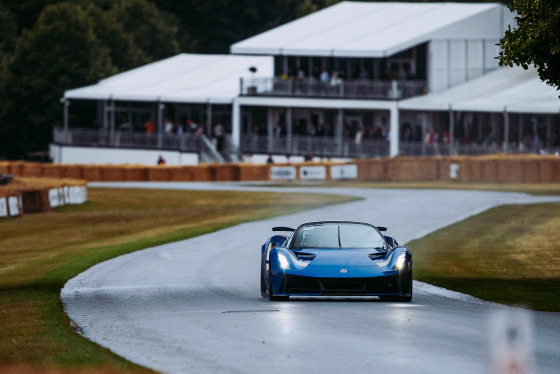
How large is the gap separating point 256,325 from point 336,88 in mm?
57833

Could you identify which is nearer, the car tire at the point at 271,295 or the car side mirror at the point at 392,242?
the car tire at the point at 271,295

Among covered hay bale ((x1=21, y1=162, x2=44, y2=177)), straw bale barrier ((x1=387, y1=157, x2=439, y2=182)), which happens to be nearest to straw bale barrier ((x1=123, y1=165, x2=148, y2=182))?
covered hay bale ((x1=21, y1=162, x2=44, y2=177))

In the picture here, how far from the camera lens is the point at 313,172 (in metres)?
60.8

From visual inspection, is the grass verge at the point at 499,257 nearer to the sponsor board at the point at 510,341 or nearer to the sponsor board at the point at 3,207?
the sponsor board at the point at 510,341

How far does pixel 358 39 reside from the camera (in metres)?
72.8

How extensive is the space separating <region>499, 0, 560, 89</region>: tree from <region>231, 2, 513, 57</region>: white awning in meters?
49.0

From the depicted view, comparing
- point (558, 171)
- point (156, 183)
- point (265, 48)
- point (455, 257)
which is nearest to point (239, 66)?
point (265, 48)

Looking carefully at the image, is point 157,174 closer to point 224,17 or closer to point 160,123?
point 160,123

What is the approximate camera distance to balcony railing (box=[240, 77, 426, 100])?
2768 inches

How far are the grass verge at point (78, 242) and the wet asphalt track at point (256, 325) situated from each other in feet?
1.41

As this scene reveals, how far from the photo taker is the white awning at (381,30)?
7056cm

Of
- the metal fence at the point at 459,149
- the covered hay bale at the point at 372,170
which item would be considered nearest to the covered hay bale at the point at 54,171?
the covered hay bale at the point at 372,170

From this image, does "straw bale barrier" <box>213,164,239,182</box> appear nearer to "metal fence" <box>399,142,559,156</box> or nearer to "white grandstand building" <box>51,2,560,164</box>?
"white grandstand building" <box>51,2,560,164</box>

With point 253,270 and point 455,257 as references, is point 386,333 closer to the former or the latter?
point 253,270
